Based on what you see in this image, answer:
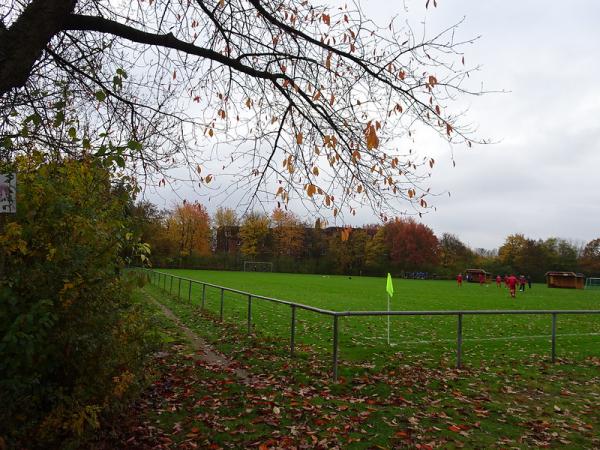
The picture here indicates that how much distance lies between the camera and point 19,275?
3.44m

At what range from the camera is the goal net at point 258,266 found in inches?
2749

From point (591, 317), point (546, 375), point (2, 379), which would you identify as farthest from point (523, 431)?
point (591, 317)

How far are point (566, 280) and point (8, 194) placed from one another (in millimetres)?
60111

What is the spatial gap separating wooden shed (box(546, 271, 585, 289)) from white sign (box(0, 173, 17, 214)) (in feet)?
195

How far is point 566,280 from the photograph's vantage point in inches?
2128

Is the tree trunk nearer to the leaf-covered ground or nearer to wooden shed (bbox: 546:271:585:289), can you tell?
the leaf-covered ground

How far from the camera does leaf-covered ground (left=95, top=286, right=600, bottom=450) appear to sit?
15.3 ft

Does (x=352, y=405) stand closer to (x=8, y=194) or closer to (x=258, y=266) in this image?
(x=8, y=194)

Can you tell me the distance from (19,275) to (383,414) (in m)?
3.91

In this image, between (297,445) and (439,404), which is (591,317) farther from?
(297,445)

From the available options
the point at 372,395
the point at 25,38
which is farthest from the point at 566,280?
the point at 25,38

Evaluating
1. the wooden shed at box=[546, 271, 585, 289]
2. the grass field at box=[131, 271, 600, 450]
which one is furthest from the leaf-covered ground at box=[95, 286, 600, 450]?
the wooden shed at box=[546, 271, 585, 289]

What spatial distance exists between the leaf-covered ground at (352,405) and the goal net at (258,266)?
6141cm

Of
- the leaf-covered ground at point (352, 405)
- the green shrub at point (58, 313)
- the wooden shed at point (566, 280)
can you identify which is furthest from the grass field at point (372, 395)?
the wooden shed at point (566, 280)
